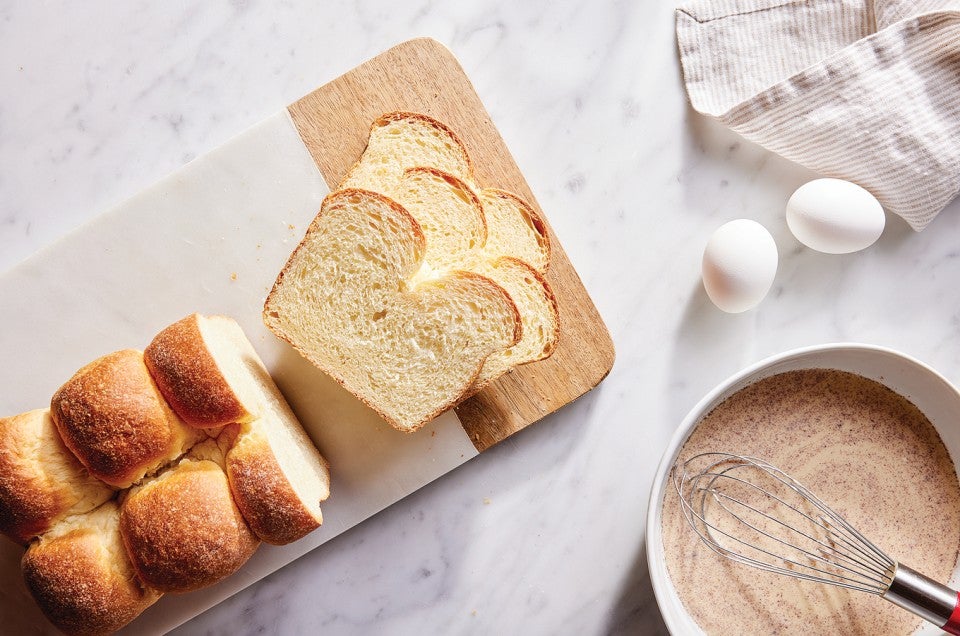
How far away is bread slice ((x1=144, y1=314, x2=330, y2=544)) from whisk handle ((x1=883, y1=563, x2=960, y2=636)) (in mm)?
1108

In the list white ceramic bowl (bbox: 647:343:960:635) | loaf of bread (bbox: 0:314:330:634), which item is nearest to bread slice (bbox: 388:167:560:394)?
white ceramic bowl (bbox: 647:343:960:635)

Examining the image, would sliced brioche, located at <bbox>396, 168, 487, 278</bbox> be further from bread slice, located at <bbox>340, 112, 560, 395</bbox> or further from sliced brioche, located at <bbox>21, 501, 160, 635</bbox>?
sliced brioche, located at <bbox>21, 501, 160, 635</bbox>

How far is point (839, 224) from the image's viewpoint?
146 cm

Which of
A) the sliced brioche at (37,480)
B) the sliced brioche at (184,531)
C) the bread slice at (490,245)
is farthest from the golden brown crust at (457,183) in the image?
the sliced brioche at (37,480)

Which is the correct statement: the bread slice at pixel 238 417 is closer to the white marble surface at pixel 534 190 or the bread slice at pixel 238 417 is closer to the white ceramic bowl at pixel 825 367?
the white marble surface at pixel 534 190

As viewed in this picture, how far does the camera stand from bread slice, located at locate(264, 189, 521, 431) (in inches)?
54.6

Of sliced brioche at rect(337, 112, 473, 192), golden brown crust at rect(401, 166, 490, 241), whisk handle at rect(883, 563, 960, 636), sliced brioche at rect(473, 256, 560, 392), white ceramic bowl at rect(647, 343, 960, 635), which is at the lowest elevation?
whisk handle at rect(883, 563, 960, 636)

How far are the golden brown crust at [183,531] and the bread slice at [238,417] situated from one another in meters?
0.05

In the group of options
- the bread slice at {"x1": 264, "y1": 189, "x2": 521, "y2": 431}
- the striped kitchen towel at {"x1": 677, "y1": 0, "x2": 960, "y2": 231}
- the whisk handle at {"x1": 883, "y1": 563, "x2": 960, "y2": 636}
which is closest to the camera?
the whisk handle at {"x1": 883, "y1": 563, "x2": 960, "y2": 636}

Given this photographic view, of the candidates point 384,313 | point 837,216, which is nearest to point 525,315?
point 384,313

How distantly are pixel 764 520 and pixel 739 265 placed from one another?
0.55 metres

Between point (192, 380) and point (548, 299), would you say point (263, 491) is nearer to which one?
point (192, 380)

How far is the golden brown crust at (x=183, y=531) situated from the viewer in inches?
51.7

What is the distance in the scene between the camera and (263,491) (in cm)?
135
